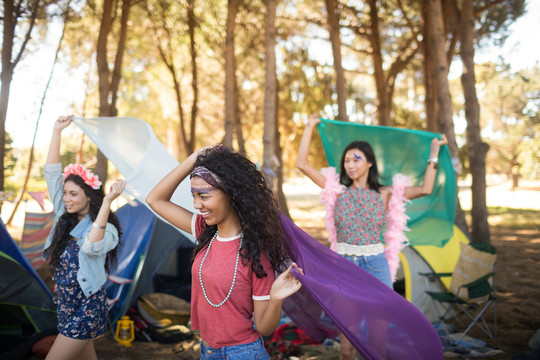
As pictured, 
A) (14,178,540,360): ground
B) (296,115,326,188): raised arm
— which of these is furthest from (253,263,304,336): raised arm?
(14,178,540,360): ground

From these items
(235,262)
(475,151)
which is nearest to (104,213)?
(235,262)

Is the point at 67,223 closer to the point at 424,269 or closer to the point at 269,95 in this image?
the point at 424,269

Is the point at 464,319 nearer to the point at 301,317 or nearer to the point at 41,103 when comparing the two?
the point at 301,317

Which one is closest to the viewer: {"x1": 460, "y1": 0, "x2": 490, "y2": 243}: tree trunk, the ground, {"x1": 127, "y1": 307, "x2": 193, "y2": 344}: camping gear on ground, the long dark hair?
the long dark hair

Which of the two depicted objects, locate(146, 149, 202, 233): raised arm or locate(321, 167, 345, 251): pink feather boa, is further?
locate(321, 167, 345, 251): pink feather boa

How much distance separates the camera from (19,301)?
4055mm

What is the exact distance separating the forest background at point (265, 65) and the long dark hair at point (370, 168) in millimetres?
1478

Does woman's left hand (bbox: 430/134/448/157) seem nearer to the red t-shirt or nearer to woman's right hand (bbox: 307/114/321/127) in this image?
woman's right hand (bbox: 307/114/321/127)

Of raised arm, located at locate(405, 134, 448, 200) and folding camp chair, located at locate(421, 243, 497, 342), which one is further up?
raised arm, located at locate(405, 134, 448, 200)

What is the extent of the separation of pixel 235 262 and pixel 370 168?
203cm

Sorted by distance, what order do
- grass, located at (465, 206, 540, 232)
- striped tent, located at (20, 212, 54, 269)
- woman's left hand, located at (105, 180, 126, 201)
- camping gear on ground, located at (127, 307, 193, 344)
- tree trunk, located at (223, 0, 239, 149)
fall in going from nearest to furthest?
1. woman's left hand, located at (105, 180, 126, 201)
2. camping gear on ground, located at (127, 307, 193, 344)
3. striped tent, located at (20, 212, 54, 269)
4. tree trunk, located at (223, 0, 239, 149)
5. grass, located at (465, 206, 540, 232)

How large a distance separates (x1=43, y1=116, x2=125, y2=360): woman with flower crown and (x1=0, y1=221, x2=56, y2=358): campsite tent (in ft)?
3.67

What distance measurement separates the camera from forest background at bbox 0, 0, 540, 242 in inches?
267

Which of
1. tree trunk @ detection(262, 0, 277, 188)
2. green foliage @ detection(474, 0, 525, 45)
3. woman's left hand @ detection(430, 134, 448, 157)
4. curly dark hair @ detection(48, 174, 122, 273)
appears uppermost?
green foliage @ detection(474, 0, 525, 45)
